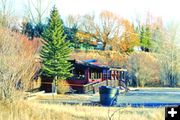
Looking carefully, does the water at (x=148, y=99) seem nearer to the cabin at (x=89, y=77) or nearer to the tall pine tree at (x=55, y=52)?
the cabin at (x=89, y=77)

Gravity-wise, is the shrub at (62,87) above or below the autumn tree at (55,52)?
below

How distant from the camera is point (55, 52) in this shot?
1777cm

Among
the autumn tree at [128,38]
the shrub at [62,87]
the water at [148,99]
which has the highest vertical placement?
the autumn tree at [128,38]

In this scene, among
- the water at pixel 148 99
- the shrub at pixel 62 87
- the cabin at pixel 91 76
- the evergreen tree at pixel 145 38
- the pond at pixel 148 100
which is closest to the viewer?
the pond at pixel 148 100

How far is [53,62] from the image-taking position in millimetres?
17375

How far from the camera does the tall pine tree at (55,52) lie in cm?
1722

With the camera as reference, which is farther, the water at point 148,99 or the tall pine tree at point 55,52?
the tall pine tree at point 55,52

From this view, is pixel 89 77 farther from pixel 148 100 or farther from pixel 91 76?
pixel 148 100

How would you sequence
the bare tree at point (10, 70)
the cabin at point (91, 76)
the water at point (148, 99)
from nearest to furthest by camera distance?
the bare tree at point (10, 70), the water at point (148, 99), the cabin at point (91, 76)

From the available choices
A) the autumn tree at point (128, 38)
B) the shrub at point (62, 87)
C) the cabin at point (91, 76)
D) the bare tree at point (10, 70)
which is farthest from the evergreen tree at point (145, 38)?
the bare tree at point (10, 70)

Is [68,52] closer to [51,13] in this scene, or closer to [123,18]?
[51,13]

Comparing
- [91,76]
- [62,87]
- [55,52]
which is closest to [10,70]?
[62,87]

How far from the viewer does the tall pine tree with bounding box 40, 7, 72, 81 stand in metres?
17.2

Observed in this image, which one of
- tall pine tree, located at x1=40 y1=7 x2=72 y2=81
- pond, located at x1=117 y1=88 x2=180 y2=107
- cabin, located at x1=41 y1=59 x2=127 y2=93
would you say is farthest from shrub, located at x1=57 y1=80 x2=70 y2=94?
pond, located at x1=117 y1=88 x2=180 y2=107
